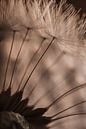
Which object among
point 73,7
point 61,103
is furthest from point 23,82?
point 73,7

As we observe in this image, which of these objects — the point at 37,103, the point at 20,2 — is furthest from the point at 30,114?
the point at 20,2

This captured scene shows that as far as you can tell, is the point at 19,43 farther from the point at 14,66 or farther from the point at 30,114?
the point at 30,114

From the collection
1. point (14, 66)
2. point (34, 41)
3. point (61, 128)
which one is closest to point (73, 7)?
Answer: point (34, 41)

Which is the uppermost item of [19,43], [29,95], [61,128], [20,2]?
[20,2]

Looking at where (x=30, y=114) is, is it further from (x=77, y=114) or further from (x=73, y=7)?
(x=73, y=7)

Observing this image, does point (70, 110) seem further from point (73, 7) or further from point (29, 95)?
point (73, 7)

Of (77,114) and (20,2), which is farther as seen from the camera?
(77,114)

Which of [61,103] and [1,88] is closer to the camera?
[1,88]

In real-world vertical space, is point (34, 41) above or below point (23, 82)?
above

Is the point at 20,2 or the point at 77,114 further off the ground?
the point at 20,2
